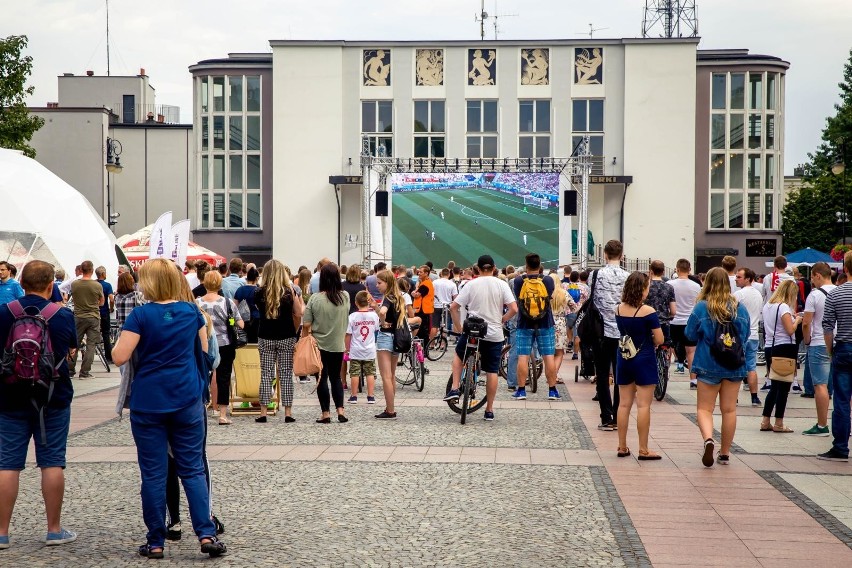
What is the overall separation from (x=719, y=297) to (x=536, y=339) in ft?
17.4

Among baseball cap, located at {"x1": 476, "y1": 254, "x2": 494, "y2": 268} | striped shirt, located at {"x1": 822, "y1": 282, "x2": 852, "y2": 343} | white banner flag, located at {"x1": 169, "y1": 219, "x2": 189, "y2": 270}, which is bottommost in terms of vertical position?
striped shirt, located at {"x1": 822, "y1": 282, "x2": 852, "y2": 343}

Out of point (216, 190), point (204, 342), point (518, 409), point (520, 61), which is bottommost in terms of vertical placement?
point (518, 409)

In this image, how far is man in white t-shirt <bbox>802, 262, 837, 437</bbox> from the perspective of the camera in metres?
11.1

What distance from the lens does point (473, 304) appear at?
41.0 ft

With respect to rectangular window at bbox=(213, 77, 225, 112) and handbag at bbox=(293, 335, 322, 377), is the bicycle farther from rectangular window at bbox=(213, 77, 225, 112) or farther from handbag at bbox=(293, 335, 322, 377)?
rectangular window at bbox=(213, 77, 225, 112)

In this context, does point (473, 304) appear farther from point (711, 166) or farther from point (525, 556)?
point (711, 166)

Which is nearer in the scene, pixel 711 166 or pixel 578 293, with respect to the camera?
pixel 578 293

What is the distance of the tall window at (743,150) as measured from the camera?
53.2 m

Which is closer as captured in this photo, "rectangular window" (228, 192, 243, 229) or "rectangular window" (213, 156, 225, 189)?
"rectangular window" (213, 156, 225, 189)

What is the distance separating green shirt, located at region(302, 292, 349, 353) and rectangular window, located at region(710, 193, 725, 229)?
4468 cm

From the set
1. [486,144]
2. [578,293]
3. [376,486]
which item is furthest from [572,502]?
[486,144]

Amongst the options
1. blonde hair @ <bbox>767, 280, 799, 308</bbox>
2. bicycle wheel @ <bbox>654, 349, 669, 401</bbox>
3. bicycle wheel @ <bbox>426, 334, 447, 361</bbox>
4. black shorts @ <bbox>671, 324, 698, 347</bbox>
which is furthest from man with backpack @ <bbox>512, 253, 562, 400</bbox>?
bicycle wheel @ <bbox>426, 334, 447, 361</bbox>

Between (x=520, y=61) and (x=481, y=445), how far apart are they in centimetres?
4357

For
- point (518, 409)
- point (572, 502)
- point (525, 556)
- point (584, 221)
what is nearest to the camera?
point (525, 556)
